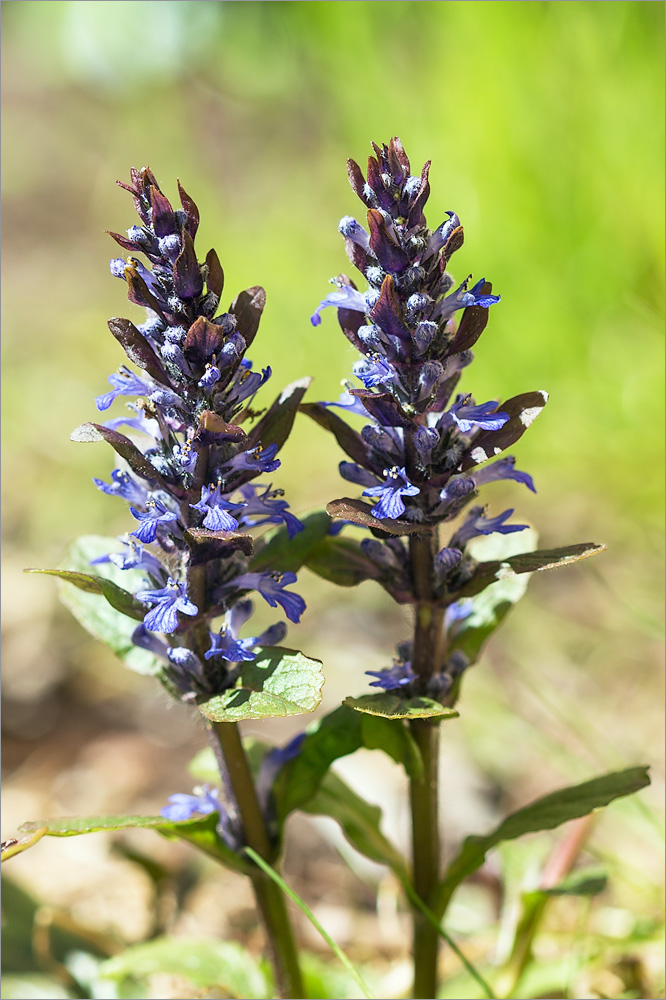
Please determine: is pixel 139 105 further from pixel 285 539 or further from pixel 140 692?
pixel 285 539

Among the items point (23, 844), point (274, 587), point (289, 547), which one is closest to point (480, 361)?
point (289, 547)

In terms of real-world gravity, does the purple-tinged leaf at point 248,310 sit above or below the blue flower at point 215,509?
above

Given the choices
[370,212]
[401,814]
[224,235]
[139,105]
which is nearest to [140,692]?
[401,814]

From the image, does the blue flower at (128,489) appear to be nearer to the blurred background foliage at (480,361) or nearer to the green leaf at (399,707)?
the green leaf at (399,707)

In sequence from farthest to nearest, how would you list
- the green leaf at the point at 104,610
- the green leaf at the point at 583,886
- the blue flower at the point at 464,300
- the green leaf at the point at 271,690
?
the green leaf at the point at 583,886 → the green leaf at the point at 104,610 → the blue flower at the point at 464,300 → the green leaf at the point at 271,690

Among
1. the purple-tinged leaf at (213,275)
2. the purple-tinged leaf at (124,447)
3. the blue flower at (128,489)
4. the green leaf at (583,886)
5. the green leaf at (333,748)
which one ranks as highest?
the purple-tinged leaf at (213,275)

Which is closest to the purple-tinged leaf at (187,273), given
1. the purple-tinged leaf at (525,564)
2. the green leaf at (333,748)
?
the purple-tinged leaf at (525,564)

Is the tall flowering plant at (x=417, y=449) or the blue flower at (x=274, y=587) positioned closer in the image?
the tall flowering plant at (x=417, y=449)

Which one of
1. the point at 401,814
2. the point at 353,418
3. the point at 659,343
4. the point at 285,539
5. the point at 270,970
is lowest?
the point at 270,970

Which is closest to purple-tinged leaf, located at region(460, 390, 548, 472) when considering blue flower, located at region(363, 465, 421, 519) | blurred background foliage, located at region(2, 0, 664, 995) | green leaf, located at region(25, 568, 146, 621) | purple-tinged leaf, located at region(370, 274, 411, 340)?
blue flower, located at region(363, 465, 421, 519)
